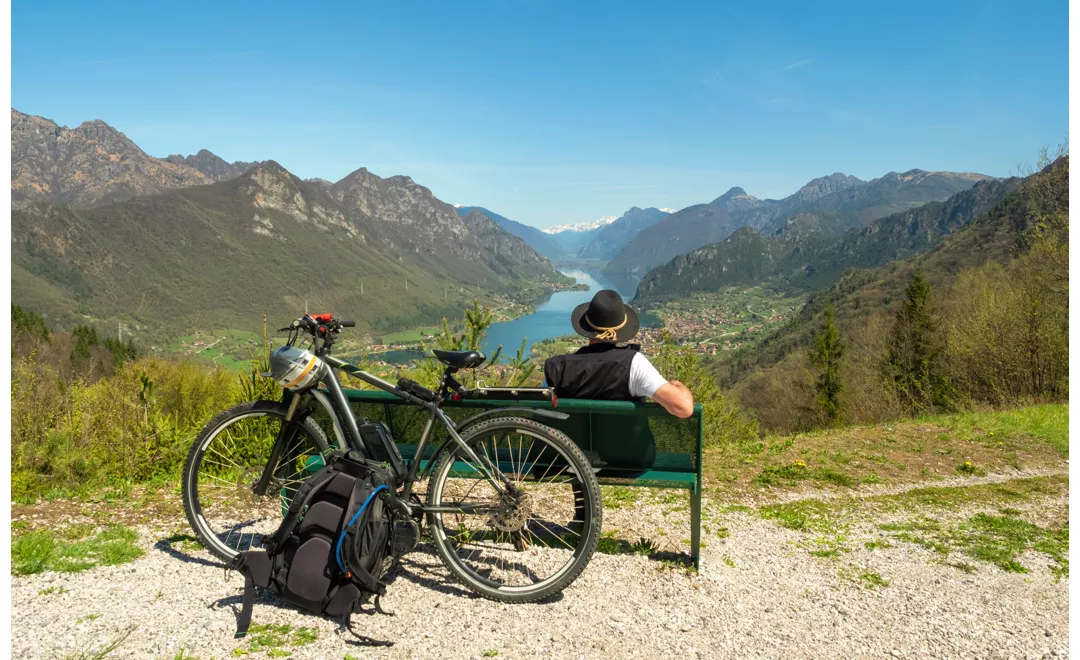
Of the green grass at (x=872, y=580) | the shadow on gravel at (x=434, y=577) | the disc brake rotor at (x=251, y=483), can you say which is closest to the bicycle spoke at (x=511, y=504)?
the shadow on gravel at (x=434, y=577)

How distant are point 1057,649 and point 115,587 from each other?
5141 millimetres

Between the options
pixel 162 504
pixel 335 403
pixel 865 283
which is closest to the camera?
pixel 335 403

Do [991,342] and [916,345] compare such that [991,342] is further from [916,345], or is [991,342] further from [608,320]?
[608,320]

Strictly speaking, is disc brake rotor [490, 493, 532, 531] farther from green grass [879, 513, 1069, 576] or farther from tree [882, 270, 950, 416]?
tree [882, 270, 950, 416]

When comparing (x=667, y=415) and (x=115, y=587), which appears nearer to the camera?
(x=115, y=587)

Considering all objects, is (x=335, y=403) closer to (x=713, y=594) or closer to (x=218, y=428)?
(x=218, y=428)

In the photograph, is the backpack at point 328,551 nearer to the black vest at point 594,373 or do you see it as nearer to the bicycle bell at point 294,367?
the bicycle bell at point 294,367

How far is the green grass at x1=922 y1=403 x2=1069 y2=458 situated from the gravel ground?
613 centimetres

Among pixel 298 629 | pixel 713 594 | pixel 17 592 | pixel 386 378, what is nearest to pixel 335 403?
pixel 386 378

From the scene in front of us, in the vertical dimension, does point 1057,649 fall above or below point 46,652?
below

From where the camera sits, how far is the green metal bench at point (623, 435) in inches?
167

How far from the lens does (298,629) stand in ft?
11.3

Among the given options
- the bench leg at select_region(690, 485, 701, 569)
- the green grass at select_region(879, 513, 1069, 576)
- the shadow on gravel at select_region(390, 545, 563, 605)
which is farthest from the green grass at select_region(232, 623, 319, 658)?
the green grass at select_region(879, 513, 1069, 576)

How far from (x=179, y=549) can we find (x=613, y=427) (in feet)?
9.85
